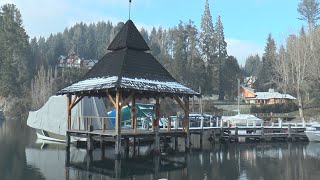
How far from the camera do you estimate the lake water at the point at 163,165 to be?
747 inches

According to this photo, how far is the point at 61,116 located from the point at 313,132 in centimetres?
2403

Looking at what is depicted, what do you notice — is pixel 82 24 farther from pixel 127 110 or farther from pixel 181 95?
pixel 181 95

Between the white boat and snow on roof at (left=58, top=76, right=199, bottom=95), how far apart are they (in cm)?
1744

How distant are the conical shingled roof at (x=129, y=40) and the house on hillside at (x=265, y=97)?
51485 millimetres

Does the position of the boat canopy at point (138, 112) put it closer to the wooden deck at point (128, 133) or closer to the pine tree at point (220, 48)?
the wooden deck at point (128, 133)

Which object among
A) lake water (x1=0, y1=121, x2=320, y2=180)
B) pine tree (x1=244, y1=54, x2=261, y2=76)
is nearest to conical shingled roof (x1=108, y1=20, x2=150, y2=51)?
lake water (x1=0, y1=121, x2=320, y2=180)

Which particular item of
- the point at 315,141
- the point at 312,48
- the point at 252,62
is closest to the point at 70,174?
the point at 315,141

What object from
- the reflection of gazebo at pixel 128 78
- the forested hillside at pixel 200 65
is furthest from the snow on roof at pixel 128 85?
the forested hillside at pixel 200 65

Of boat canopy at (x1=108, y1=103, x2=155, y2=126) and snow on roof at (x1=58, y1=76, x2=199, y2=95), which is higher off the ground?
snow on roof at (x1=58, y1=76, x2=199, y2=95)

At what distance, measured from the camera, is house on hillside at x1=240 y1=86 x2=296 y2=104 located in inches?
3011

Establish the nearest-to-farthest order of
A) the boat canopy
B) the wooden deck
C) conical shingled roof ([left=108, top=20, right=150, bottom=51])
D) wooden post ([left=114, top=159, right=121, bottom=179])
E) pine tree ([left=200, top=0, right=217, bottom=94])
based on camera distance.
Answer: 1. wooden post ([left=114, top=159, right=121, bottom=179])
2. the wooden deck
3. conical shingled roof ([left=108, top=20, right=150, bottom=51])
4. the boat canopy
5. pine tree ([left=200, top=0, right=217, bottom=94])

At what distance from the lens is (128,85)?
23.3 metres

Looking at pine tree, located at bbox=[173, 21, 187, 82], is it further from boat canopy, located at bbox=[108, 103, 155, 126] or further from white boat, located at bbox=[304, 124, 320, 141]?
white boat, located at bbox=[304, 124, 320, 141]

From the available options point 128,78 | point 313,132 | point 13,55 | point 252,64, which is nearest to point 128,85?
point 128,78
